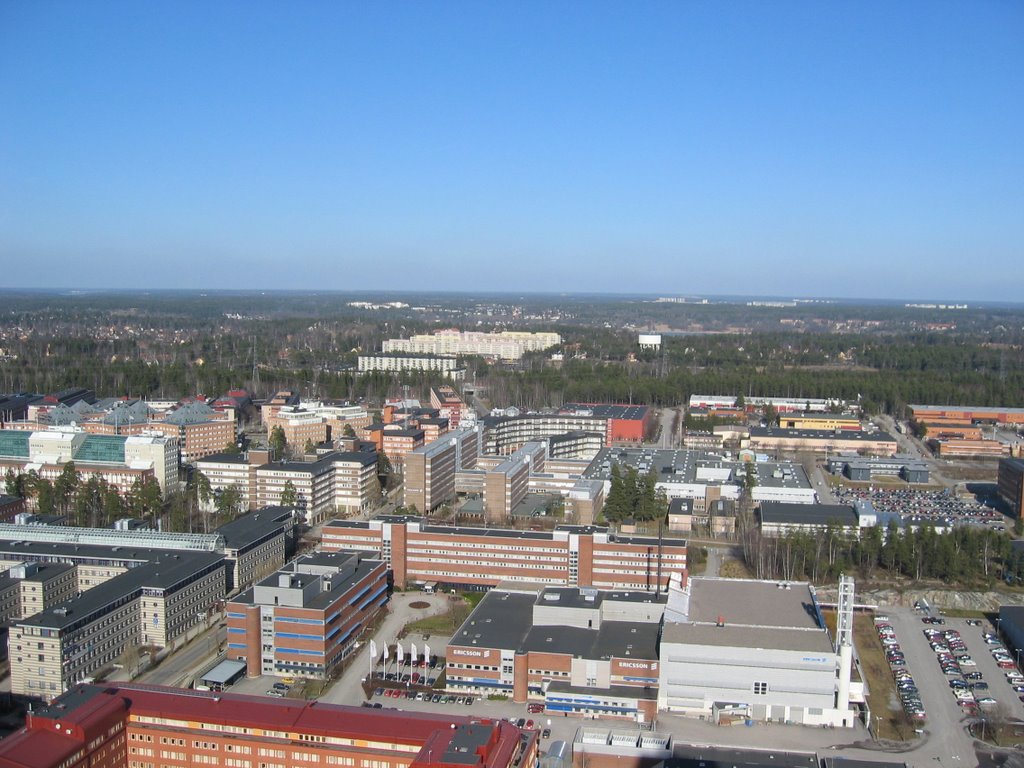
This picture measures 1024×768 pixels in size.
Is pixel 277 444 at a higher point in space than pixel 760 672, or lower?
higher

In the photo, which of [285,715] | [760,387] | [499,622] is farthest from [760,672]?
[760,387]

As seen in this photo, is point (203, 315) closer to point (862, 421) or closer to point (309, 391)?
point (309, 391)

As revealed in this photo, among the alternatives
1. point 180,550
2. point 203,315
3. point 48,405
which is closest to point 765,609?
point 180,550

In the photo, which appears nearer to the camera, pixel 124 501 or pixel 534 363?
pixel 124 501

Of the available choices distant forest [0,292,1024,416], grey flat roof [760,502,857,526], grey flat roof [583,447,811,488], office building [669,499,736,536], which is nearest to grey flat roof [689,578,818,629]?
grey flat roof [760,502,857,526]

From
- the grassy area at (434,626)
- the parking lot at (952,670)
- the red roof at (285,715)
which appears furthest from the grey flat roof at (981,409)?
the red roof at (285,715)

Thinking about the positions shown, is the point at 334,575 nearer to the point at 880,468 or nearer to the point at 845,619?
the point at 845,619

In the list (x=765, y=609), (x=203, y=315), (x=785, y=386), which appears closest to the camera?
(x=765, y=609)

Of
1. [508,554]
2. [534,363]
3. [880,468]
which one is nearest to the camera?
[508,554]
